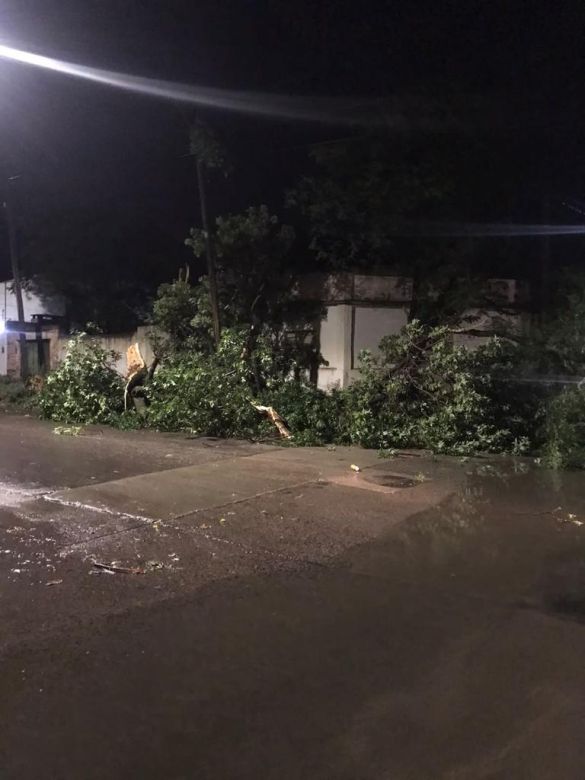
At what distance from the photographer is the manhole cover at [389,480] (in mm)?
8508

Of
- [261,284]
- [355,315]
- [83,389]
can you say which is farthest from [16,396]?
[355,315]

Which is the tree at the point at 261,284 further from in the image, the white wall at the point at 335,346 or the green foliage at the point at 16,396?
the green foliage at the point at 16,396

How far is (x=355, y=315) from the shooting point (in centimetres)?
1356

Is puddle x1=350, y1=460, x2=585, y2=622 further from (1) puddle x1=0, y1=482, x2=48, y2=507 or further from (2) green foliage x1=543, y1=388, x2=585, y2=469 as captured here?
(1) puddle x1=0, y1=482, x2=48, y2=507

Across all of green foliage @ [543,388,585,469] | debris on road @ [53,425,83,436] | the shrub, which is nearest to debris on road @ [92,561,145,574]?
green foliage @ [543,388,585,469]

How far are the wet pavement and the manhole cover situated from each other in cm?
27

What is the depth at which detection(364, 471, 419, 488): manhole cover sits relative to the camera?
27.9ft

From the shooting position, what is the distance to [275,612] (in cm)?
470

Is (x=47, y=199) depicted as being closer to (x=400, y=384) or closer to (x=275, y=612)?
(x=400, y=384)

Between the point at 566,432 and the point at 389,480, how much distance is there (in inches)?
107

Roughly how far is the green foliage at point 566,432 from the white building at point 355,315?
11.6 feet

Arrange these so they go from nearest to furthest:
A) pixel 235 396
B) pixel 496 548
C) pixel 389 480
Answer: pixel 496 548 < pixel 389 480 < pixel 235 396

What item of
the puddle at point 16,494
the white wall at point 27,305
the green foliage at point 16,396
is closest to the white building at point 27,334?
the white wall at point 27,305

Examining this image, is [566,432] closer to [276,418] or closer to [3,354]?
[276,418]
